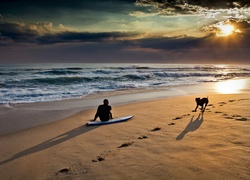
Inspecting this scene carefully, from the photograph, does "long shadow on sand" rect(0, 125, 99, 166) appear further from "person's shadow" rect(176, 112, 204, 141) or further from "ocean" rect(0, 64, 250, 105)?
"ocean" rect(0, 64, 250, 105)

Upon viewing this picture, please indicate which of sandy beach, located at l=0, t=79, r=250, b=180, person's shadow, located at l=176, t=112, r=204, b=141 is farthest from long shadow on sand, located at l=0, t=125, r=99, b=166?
person's shadow, located at l=176, t=112, r=204, b=141

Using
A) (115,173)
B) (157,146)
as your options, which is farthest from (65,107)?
(115,173)

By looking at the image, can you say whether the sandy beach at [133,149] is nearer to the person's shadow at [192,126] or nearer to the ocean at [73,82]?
the person's shadow at [192,126]

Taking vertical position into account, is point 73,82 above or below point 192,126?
above

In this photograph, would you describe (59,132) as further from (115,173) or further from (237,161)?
(237,161)

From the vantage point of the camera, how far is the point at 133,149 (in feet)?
18.2

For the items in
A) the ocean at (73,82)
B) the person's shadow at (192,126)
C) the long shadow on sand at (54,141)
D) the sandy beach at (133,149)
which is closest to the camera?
the sandy beach at (133,149)

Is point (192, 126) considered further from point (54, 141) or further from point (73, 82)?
point (73, 82)

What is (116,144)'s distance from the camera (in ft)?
20.3

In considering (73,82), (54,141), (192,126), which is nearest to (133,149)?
(192,126)

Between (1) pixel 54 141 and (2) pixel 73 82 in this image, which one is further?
(2) pixel 73 82

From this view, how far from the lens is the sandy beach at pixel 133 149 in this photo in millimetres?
4328

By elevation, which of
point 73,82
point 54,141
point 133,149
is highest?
point 73,82

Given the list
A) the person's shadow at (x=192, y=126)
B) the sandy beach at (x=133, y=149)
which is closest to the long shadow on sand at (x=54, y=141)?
the sandy beach at (x=133, y=149)
